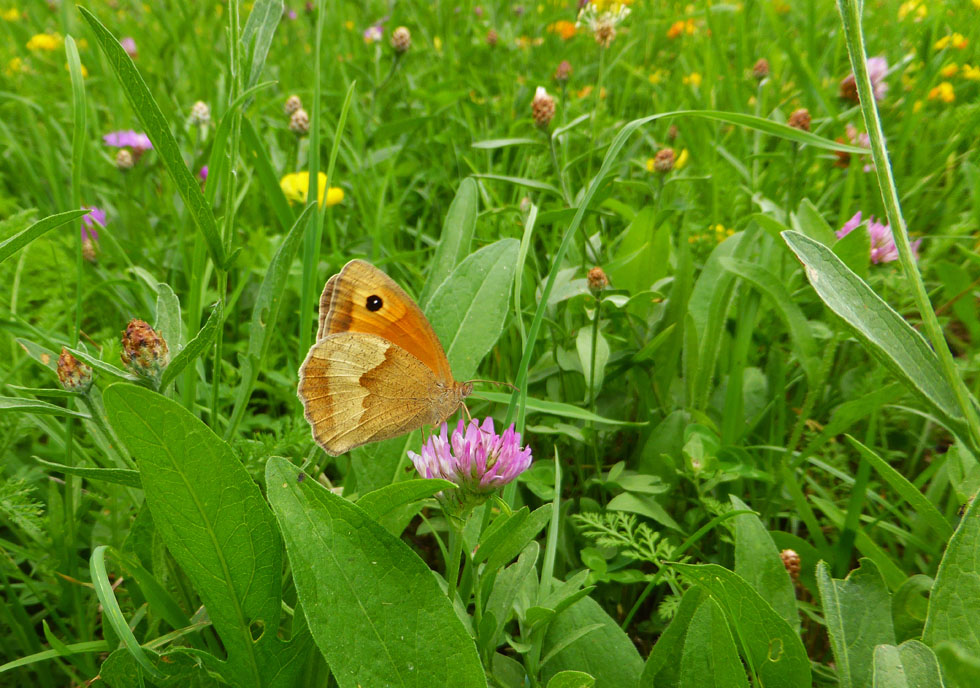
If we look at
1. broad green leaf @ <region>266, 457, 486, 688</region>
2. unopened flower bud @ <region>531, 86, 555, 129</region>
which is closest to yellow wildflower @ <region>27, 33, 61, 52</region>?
unopened flower bud @ <region>531, 86, 555, 129</region>

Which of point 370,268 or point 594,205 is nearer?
point 370,268

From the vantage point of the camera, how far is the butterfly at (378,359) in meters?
1.43

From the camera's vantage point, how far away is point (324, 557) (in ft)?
3.21

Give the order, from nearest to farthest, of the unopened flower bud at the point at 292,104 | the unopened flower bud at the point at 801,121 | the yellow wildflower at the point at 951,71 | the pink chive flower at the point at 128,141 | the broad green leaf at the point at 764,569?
the broad green leaf at the point at 764,569 < the unopened flower bud at the point at 801,121 < the pink chive flower at the point at 128,141 < the unopened flower bud at the point at 292,104 < the yellow wildflower at the point at 951,71

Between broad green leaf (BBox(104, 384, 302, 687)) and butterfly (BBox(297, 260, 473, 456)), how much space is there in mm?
371

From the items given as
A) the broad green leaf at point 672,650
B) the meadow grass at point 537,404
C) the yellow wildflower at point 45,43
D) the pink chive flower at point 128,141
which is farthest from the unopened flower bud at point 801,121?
the yellow wildflower at point 45,43

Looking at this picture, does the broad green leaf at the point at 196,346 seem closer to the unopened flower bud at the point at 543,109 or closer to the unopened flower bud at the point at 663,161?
the unopened flower bud at the point at 543,109

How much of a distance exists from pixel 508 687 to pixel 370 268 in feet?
2.69

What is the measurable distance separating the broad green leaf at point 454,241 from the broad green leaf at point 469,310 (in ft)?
0.50

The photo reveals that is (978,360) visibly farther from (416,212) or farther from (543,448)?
(416,212)

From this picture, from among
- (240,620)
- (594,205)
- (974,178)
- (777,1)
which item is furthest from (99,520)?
(777,1)

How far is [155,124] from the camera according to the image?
1.20 meters

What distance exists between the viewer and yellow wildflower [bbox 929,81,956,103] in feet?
10.5

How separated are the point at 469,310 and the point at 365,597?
752 mm
